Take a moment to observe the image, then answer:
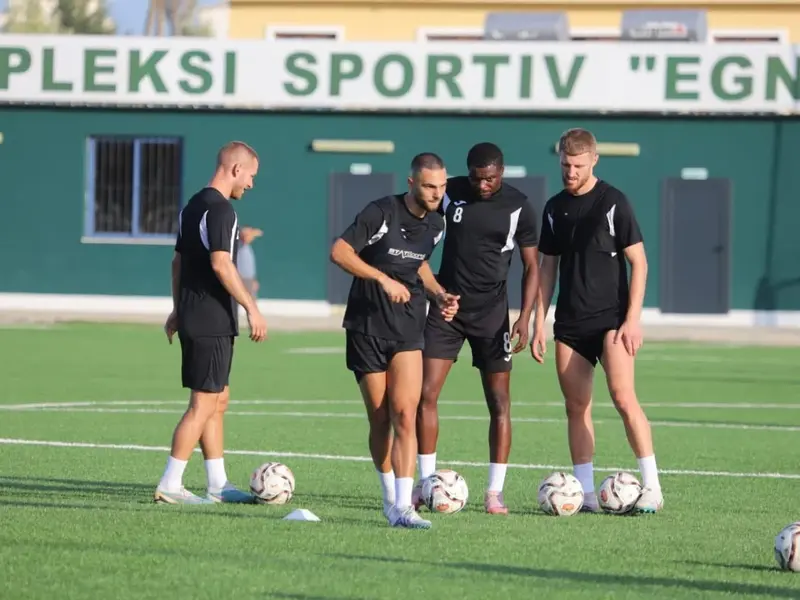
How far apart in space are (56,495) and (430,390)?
2280mm

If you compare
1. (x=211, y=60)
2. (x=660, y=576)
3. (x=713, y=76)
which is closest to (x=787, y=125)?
(x=713, y=76)

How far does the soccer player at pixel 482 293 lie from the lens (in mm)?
10805

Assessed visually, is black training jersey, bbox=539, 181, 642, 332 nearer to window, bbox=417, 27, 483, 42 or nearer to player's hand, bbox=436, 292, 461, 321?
player's hand, bbox=436, 292, 461, 321

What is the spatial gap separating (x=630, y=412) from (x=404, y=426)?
163cm

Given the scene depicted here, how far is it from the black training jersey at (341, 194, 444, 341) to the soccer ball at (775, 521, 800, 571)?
2445mm

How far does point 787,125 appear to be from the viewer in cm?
3631

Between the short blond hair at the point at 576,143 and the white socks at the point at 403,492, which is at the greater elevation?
the short blond hair at the point at 576,143

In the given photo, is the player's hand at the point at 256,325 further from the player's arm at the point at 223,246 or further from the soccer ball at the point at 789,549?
the soccer ball at the point at 789,549

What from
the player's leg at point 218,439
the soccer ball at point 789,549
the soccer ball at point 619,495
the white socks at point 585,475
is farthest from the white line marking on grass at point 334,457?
the soccer ball at point 789,549

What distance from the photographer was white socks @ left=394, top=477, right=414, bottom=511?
376 inches

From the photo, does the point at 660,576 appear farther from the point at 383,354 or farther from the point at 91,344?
the point at 91,344

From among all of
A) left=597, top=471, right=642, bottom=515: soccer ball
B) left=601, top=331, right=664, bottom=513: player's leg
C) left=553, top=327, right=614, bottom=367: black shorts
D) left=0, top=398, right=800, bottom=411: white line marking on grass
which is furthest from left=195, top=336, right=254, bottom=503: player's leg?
left=0, top=398, right=800, bottom=411: white line marking on grass

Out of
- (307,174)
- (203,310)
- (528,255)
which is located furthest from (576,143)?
(307,174)

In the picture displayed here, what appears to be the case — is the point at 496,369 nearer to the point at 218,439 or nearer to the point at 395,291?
the point at 395,291
